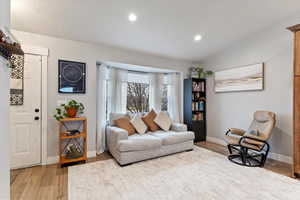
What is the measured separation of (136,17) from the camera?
2662mm

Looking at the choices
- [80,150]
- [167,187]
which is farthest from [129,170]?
[80,150]

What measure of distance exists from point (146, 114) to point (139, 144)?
119 cm

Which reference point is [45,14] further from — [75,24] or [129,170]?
[129,170]

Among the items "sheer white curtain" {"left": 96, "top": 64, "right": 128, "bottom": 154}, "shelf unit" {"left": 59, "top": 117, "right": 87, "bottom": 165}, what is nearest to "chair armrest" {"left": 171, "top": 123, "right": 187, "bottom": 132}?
"sheer white curtain" {"left": 96, "top": 64, "right": 128, "bottom": 154}

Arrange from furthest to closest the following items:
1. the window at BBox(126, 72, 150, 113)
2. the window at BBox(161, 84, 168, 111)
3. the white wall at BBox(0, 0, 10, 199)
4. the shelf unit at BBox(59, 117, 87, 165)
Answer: the window at BBox(161, 84, 168, 111)
the window at BBox(126, 72, 150, 113)
the shelf unit at BBox(59, 117, 87, 165)
the white wall at BBox(0, 0, 10, 199)

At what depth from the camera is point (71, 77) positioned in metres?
3.05

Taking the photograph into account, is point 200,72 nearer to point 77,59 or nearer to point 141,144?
point 141,144

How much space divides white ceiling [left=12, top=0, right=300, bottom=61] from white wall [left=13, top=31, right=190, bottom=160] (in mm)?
151

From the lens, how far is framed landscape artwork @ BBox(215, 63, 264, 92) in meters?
3.40

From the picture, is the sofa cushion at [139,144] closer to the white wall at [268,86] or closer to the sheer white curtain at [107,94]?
the sheer white curtain at [107,94]

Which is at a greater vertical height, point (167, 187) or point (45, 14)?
point (45, 14)

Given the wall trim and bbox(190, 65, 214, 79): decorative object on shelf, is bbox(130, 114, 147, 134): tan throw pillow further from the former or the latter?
bbox(190, 65, 214, 79): decorative object on shelf

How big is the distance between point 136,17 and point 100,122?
2.30m

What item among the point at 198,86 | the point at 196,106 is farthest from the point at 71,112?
the point at 198,86
